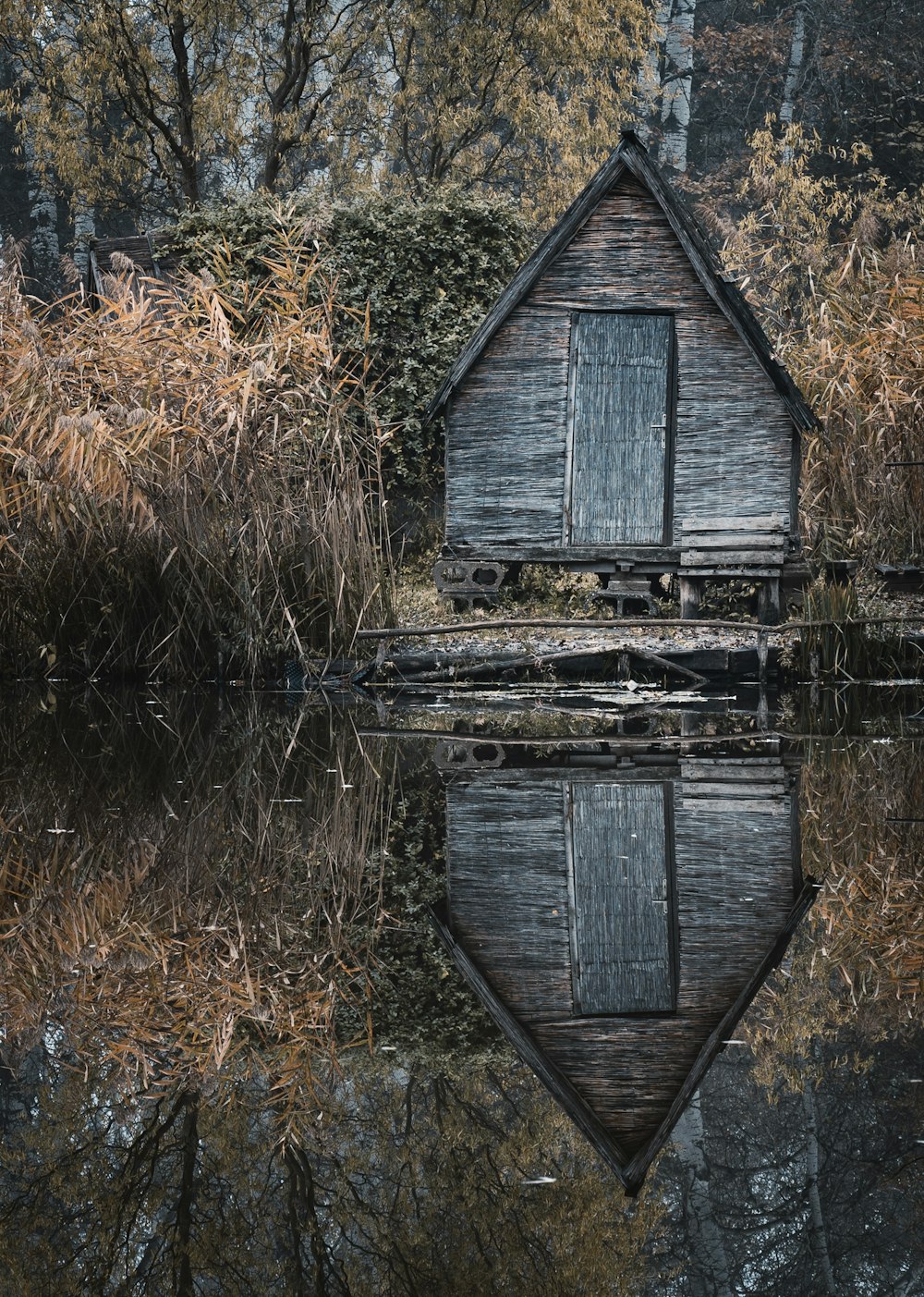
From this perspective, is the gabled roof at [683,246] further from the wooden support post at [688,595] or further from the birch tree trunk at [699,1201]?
the birch tree trunk at [699,1201]

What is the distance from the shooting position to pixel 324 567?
11.1 meters

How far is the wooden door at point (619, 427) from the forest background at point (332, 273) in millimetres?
1763

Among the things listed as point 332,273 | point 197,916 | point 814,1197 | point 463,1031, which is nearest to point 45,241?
point 332,273

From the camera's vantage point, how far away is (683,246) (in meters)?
13.7

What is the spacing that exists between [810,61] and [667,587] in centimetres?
1529

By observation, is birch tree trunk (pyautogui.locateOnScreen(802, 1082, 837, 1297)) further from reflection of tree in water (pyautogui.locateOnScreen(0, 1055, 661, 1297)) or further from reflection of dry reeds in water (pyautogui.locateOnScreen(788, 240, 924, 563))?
reflection of dry reeds in water (pyautogui.locateOnScreen(788, 240, 924, 563))

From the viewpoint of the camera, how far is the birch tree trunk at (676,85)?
91.5ft

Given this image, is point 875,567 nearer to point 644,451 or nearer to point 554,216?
point 644,451

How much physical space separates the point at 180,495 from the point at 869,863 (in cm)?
661

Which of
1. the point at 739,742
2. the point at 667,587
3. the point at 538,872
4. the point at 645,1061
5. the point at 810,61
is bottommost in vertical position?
the point at 667,587

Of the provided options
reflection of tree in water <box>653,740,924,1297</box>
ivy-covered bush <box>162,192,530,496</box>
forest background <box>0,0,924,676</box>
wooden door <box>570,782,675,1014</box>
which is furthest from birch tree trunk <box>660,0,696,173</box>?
reflection of tree in water <box>653,740,924,1297</box>

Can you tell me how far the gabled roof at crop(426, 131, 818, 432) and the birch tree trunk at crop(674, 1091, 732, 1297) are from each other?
1070cm

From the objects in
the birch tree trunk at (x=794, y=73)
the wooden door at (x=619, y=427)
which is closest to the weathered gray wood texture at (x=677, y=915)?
the wooden door at (x=619, y=427)

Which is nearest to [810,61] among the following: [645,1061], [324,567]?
[324,567]
